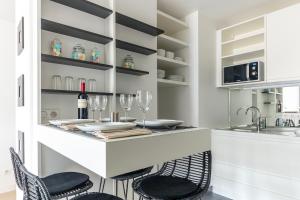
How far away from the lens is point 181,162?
5.23ft

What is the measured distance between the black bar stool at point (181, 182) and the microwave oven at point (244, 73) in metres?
1.73

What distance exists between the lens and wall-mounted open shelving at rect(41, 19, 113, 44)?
1637 mm

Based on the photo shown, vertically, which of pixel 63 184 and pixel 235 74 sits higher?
pixel 235 74

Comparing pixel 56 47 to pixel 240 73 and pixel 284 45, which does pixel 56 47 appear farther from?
pixel 284 45

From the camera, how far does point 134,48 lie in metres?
2.19

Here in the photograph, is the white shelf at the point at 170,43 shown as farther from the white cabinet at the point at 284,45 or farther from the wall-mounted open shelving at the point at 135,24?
the white cabinet at the point at 284,45

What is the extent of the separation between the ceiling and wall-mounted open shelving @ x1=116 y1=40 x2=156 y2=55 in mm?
805

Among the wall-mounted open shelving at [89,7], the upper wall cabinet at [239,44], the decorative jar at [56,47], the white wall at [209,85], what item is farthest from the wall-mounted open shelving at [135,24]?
the upper wall cabinet at [239,44]

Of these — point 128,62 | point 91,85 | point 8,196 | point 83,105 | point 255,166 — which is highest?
point 128,62

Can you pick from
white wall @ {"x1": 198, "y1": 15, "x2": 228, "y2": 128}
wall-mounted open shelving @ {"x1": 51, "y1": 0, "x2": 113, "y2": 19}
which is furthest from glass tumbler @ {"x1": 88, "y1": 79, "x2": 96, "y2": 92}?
white wall @ {"x1": 198, "y1": 15, "x2": 228, "y2": 128}

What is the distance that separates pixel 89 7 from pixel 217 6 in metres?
1.82

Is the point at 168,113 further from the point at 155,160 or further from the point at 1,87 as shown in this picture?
the point at 1,87

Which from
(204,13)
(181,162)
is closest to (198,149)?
(181,162)

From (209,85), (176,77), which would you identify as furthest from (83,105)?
(209,85)
